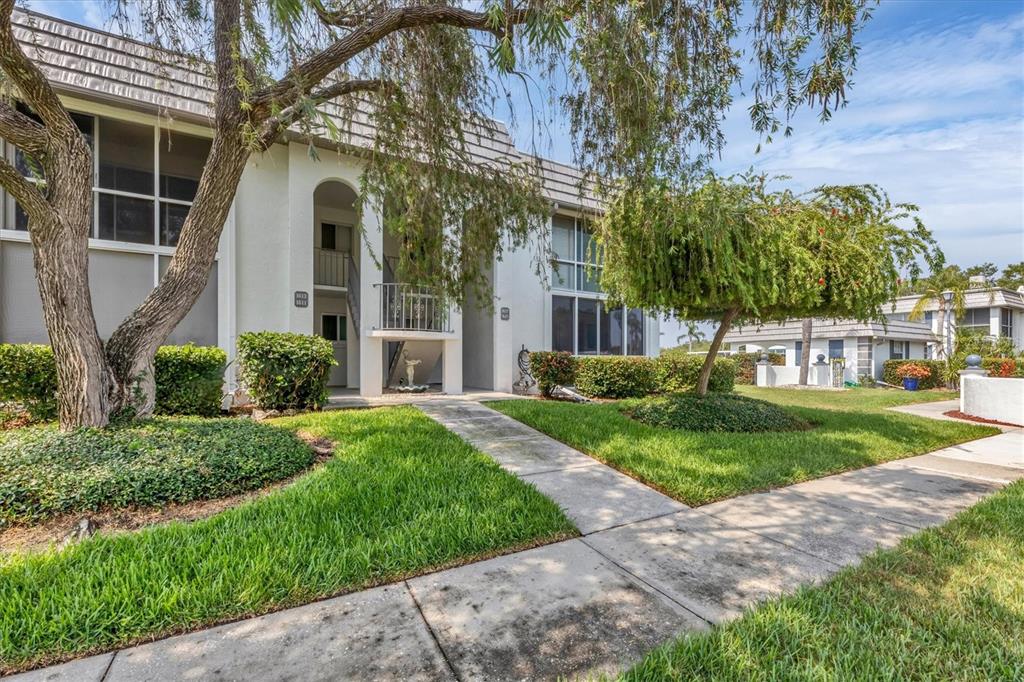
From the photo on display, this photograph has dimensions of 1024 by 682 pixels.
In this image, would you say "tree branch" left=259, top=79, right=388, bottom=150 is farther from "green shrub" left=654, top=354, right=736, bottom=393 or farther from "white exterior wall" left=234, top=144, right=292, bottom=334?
"green shrub" left=654, top=354, right=736, bottom=393

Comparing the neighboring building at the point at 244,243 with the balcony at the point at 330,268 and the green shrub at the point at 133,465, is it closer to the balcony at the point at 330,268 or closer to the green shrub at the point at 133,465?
the balcony at the point at 330,268

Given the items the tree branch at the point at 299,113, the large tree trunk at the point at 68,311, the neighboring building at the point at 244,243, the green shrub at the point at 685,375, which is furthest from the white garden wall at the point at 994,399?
the large tree trunk at the point at 68,311

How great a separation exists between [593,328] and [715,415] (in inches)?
243

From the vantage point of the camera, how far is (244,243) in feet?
28.5

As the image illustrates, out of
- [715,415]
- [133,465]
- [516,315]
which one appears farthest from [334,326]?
[715,415]

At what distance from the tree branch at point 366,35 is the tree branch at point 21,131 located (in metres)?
2.09

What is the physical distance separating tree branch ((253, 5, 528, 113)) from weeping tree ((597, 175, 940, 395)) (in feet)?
8.72

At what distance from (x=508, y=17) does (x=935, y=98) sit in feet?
20.1

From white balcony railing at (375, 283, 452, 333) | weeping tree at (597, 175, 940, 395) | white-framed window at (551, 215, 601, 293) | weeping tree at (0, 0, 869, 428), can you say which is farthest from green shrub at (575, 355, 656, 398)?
weeping tree at (0, 0, 869, 428)

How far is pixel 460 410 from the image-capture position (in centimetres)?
787

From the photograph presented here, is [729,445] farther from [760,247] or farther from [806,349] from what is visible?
[806,349]

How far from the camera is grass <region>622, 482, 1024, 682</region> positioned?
188cm

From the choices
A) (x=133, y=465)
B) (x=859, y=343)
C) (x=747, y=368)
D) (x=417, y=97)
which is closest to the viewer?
(x=133, y=465)

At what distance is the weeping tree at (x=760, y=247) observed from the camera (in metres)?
5.75
